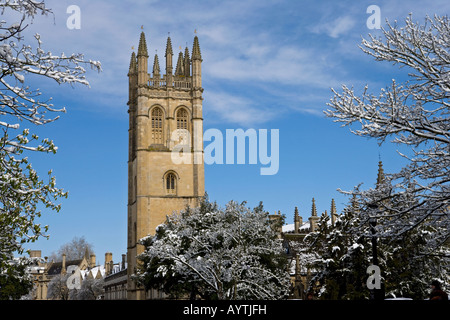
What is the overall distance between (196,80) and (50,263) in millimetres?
71692

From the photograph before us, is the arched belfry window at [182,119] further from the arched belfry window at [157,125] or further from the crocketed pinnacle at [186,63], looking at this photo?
the crocketed pinnacle at [186,63]

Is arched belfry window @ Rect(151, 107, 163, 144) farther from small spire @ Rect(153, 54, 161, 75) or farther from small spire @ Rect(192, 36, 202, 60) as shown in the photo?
small spire @ Rect(192, 36, 202, 60)

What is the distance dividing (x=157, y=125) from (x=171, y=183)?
7.66 m

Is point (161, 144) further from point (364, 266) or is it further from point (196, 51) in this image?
point (364, 266)

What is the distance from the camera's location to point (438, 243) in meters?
16.1

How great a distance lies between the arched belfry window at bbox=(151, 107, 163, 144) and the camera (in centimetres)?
7769

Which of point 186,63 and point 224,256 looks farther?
point 186,63

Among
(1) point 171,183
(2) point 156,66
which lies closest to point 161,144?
(1) point 171,183

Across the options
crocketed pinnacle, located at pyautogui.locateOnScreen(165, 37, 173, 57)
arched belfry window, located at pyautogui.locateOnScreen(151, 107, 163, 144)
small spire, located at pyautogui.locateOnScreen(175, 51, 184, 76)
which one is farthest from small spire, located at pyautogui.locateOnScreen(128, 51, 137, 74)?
arched belfry window, located at pyautogui.locateOnScreen(151, 107, 163, 144)

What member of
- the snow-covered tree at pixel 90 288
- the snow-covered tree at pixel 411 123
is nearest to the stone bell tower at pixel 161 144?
the snow-covered tree at pixel 90 288

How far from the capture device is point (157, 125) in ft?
257
